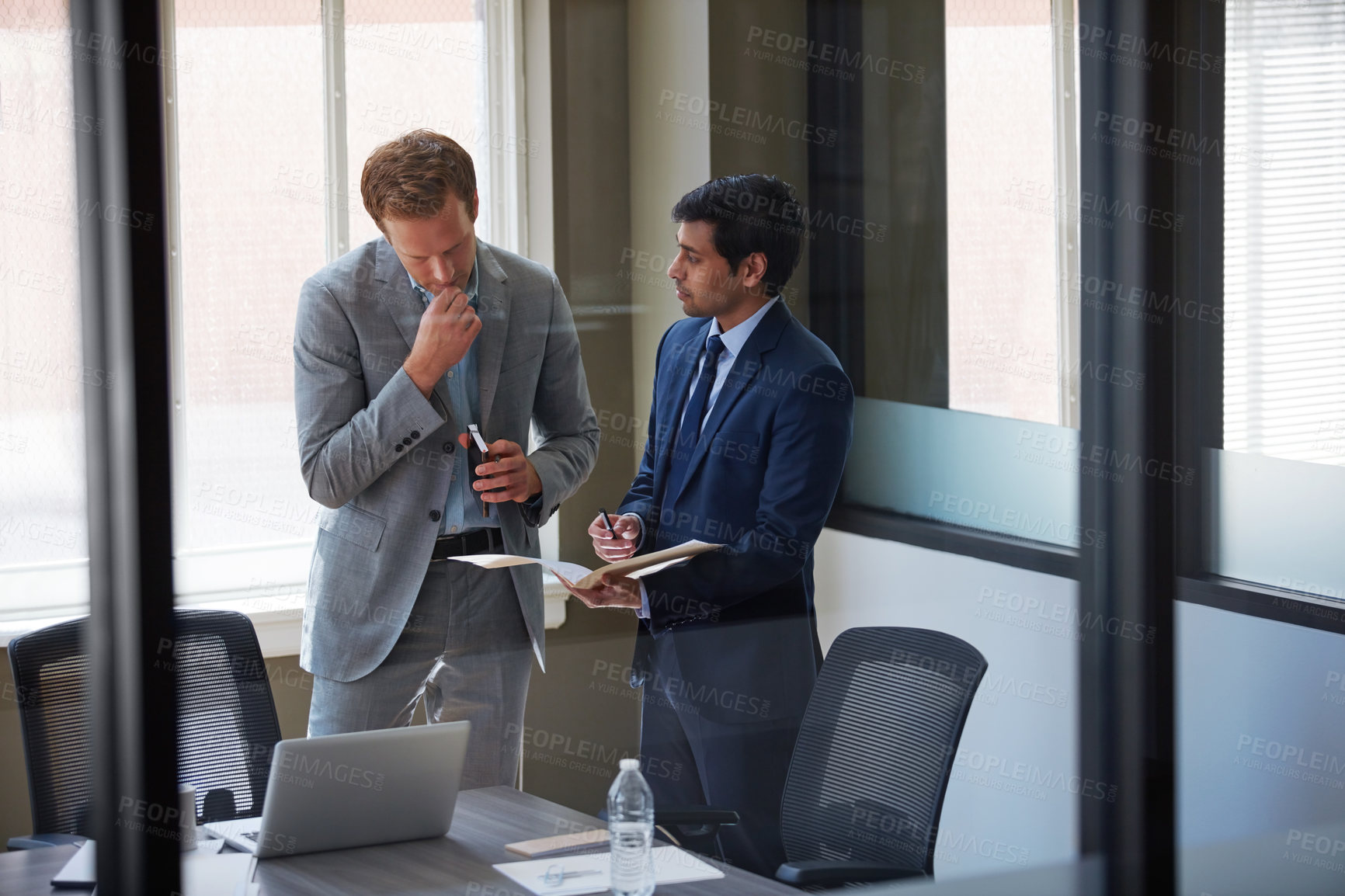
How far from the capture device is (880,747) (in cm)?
243

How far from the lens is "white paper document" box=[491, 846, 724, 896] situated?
192cm

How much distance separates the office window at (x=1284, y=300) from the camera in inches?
103

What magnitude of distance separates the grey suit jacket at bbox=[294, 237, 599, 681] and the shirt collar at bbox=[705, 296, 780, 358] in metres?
0.49

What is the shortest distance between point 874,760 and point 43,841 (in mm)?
1554

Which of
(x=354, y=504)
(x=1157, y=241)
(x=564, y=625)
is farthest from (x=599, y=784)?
(x=1157, y=241)

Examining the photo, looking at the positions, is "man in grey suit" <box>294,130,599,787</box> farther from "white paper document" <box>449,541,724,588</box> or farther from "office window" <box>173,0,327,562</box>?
"office window" <box>173,0,327,562</box>

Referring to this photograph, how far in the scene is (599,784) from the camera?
408 centimetres

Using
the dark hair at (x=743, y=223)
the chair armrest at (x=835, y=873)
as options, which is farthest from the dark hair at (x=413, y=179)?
the chair armrest at (x=835, y=873)

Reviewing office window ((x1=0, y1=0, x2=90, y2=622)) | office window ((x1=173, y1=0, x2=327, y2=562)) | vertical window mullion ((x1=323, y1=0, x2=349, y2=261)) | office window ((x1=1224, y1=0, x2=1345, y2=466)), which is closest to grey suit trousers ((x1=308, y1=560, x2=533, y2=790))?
office window ((x1=0, y1=0, x2=90, y2=622))

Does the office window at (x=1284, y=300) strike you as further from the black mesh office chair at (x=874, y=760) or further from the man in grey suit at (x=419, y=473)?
the man in grey suit at (x=419, y=473)

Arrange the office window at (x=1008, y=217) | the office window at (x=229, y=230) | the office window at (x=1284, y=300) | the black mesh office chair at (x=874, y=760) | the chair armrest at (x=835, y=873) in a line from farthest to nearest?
the office window at (x=1008, y=217) < the office window at (x=229, y=230) < the office window at (x=1284, y=300) < the black mesh office chair at (x=874, y=760) < the chair armrest at (x=835, y=873)

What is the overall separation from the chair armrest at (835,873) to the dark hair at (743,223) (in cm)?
153

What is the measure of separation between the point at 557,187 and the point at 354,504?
147cm

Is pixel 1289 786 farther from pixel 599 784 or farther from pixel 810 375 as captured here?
pixel 599 784
